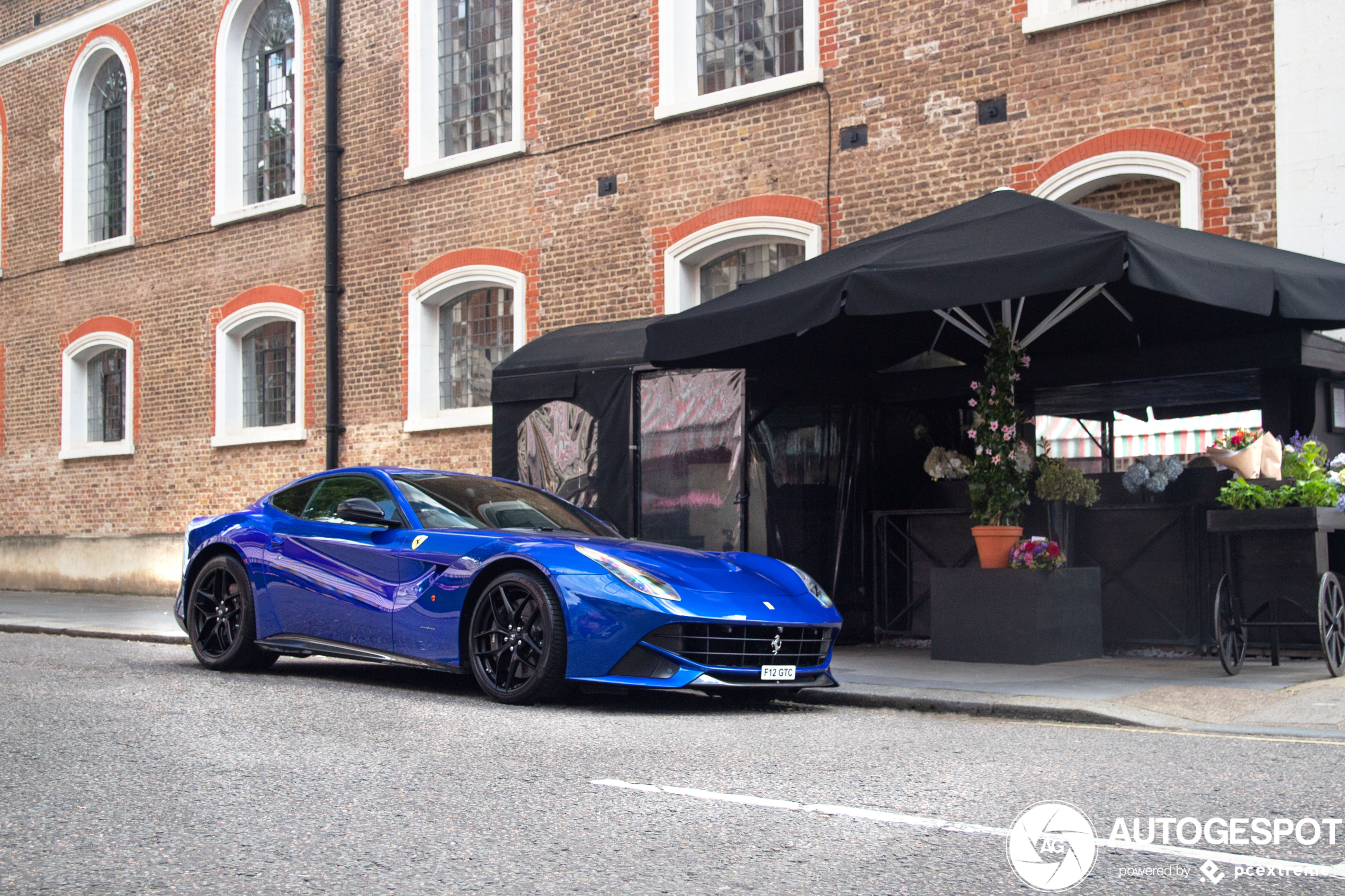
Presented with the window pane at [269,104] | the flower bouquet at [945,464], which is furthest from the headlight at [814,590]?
the window pane at [269,104]

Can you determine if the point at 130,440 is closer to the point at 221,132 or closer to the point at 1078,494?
the point at 221,132

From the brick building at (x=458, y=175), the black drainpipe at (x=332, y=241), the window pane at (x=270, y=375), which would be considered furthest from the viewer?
the window pane at (x=270, y=375)

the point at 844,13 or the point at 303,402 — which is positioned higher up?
the point at 844,13

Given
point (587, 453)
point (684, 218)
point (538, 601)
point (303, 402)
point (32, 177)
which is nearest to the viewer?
point (538, 601)

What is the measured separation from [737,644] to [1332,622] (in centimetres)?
418

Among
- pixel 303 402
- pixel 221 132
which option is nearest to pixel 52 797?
pixel 303 402

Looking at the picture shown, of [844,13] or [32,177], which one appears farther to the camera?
[32,177]

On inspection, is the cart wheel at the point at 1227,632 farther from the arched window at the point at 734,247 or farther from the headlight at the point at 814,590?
the arched window at the point at 734,247

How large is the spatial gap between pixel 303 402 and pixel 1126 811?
51.2ft

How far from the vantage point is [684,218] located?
14945 millimetres

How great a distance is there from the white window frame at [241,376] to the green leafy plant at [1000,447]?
11.2 meters

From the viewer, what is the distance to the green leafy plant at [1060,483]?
1024cm

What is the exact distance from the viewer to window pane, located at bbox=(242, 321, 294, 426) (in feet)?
64.4

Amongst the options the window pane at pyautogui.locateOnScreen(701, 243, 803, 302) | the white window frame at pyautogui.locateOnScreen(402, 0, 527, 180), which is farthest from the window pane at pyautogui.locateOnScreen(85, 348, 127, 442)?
the window pane at pyautogui.locateOnScreen(701, 243, 803, 302)
